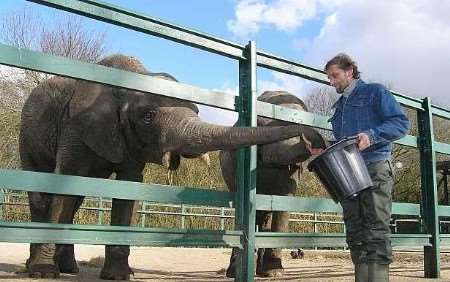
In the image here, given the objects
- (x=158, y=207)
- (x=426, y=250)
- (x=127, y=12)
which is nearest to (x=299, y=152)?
(x=426, y=250)

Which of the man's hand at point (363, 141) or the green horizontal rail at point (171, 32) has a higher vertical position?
the green horizontal rail at point (171, 32)

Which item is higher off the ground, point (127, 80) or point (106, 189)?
point (127, 80)

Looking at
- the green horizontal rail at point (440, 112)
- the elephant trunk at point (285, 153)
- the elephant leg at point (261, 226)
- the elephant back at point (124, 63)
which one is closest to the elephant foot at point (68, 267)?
the elephant leg at point (261, 226)

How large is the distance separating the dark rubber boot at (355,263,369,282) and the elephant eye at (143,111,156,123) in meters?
2.61

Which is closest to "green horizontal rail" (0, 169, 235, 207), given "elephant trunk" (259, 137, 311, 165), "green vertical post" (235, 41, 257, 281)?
"green vertical post" (235, 41, 257, 281)

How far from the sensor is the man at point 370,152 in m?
3.93

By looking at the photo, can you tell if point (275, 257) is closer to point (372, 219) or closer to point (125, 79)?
point (372, 219)

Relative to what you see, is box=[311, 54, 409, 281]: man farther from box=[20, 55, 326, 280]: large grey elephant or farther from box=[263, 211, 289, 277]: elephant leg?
box=[263, 211, 289, 277]: elephant leg

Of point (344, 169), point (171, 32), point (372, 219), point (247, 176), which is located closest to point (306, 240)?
point (247, 176)

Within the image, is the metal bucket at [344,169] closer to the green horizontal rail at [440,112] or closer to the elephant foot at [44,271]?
the elephant foot at [44,271]

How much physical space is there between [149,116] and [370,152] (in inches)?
96.1

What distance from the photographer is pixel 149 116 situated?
5.93 meters

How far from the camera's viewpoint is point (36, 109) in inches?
309

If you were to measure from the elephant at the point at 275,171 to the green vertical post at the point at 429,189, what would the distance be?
58.1 inches
